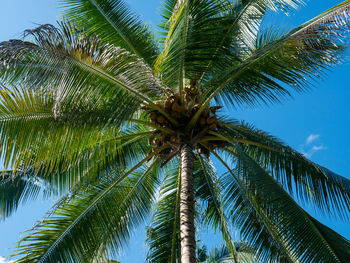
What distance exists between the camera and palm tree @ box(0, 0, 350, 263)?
5137 millimetres

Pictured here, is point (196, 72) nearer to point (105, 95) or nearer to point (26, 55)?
point (105, 95)

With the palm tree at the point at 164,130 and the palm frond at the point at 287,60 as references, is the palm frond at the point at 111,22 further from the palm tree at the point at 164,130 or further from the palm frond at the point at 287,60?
the palm frond at the point at 287,60

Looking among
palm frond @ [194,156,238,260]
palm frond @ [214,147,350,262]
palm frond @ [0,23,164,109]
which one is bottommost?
palm frond @ [214,147,350,262]

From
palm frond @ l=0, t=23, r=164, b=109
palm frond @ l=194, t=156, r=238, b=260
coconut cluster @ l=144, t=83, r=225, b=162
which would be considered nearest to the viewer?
palm frond @ l=0, t=23, r=164, b=109

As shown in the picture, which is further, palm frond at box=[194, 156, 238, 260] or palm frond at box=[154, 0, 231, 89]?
palm frond at box=[194, 156, 238, 260]

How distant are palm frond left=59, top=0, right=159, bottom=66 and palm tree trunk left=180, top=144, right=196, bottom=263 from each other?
2.16 m

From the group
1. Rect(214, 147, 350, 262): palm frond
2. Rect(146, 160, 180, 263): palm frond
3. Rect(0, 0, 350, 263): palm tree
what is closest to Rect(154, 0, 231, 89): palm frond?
Rect(0, 0, 350, 263): palm tree

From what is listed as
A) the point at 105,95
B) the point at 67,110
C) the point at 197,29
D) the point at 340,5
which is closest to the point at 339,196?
the point at 340,5

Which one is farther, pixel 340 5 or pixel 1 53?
pixel 340 5

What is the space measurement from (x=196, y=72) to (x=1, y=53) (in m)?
3.44

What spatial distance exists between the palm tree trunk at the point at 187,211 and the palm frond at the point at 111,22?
2163 millimetres

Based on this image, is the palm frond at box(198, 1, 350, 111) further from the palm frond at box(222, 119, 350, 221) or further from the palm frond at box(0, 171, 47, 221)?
the palm frond at box(0, 171, 47, 221)

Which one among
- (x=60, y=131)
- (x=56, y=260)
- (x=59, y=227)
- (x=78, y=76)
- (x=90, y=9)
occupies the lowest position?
(x=56, y=260)

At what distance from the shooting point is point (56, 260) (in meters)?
6.04
